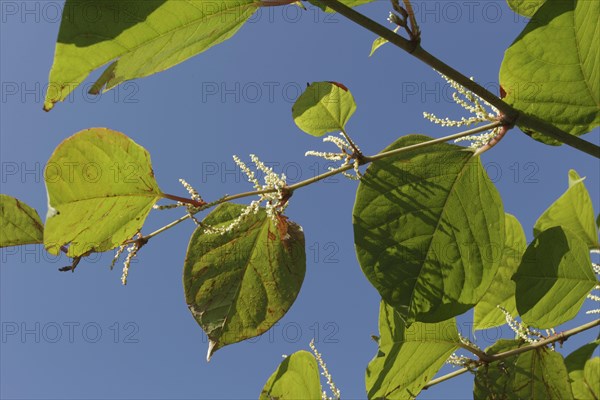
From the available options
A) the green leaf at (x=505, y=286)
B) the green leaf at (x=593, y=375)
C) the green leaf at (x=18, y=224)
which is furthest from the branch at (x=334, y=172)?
the green leaf at (x=593, y=375)

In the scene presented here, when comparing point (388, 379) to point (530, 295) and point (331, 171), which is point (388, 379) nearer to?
point (530, 295)

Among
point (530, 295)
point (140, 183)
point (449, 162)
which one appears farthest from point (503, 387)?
point (140, 183)

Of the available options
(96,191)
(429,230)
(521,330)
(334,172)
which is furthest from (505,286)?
(96,191)

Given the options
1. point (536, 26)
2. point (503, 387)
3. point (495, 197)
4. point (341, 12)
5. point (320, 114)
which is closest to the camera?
point (341, 12)

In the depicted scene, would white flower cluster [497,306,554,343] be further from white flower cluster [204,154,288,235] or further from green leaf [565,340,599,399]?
white flower cluster [204,154,288,235]

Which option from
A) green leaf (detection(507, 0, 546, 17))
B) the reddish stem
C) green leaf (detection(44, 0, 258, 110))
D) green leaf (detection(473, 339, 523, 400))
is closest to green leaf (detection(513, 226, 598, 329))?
green leaf (detection(473, 339, 523, 400))

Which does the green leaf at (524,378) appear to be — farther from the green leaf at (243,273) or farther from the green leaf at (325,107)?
the green leaf at (325,107)

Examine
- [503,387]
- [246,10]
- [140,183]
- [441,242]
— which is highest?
[246,10]
